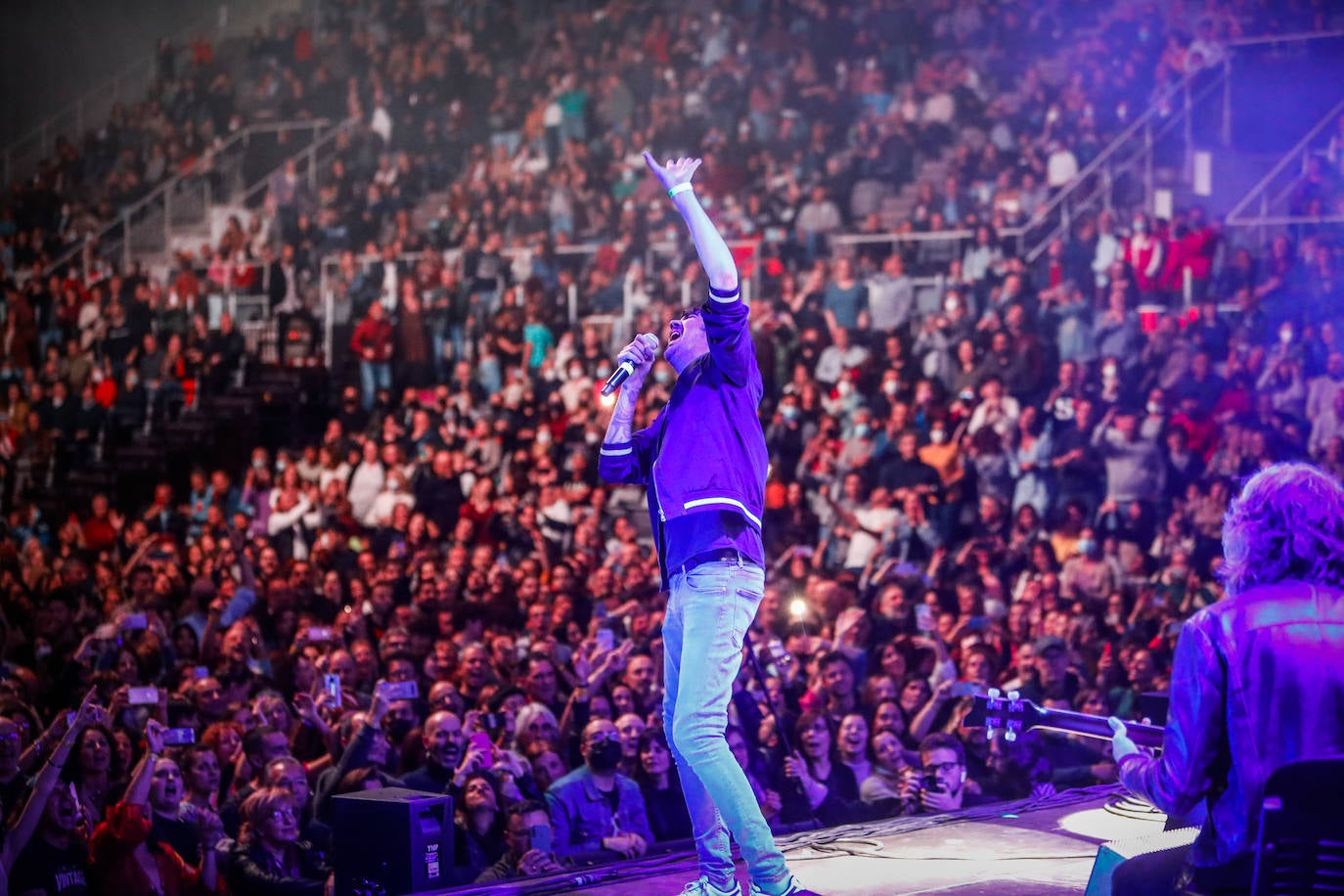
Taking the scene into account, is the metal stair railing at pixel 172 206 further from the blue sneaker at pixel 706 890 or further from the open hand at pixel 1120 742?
the open hand at pixel 1120 742

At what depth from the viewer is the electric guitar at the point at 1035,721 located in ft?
8.32

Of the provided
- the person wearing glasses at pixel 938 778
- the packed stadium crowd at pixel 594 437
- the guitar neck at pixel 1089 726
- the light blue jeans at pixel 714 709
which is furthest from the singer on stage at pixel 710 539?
the person wearing glasses at pixel 938 778

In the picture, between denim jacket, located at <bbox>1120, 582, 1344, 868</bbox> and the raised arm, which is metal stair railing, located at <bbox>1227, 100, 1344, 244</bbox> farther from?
denim jacket, located at <bbox>1120, 582, 1344, 868</bbox>

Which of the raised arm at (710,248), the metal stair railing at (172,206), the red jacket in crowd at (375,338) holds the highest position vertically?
the metal stair railing at (172,206)

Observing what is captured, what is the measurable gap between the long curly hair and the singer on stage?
3.15 ft

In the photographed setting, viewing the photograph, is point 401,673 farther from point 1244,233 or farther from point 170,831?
point 1244,233

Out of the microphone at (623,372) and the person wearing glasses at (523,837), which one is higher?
the microphone at (623,372)

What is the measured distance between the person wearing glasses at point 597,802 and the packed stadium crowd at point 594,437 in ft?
0.05

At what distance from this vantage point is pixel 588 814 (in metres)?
4.79

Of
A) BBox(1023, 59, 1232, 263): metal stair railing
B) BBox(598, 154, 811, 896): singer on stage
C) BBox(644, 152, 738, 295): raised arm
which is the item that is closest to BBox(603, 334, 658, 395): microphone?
BBox(598, 154, 811, 896): singer on stage

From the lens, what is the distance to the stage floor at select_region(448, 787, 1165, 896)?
3.28 meters

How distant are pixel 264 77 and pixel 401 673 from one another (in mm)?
11293

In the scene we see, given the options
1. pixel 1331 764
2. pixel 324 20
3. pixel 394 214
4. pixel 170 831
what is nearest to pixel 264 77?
pixel 324 20

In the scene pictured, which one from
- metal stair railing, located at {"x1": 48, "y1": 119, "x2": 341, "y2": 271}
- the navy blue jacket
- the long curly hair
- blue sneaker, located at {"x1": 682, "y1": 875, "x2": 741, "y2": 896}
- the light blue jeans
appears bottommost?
blue sneaker, located at {"x1": 682, "y1": 875, "x2": 741, "y2": 896}
